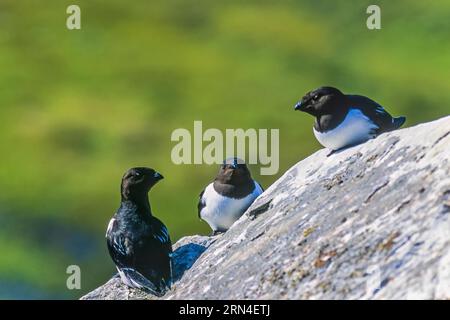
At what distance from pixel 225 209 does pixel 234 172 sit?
53 cm

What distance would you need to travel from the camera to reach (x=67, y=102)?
2500cm

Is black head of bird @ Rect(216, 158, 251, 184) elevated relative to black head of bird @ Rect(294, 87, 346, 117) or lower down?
lower down

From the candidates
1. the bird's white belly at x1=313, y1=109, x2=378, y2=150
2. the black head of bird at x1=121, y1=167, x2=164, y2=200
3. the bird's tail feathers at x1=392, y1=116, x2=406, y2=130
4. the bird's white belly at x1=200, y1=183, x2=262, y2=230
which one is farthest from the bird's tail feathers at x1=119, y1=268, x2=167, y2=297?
the bird's tail feathers at x1=392, y1=116, x2=406, y2=130

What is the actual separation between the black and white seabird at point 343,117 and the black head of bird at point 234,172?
127 centimetres

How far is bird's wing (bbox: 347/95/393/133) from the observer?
13453mm

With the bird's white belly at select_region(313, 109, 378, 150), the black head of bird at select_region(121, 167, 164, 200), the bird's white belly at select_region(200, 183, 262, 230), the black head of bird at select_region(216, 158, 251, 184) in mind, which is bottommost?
the bird's white belly at select_region(200, 183, 262, 230)

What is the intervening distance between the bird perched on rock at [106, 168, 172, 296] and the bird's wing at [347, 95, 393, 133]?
109 inches

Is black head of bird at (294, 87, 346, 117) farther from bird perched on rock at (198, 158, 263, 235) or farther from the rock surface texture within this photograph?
bird perched on rock at (198, 158, 263, 235)
